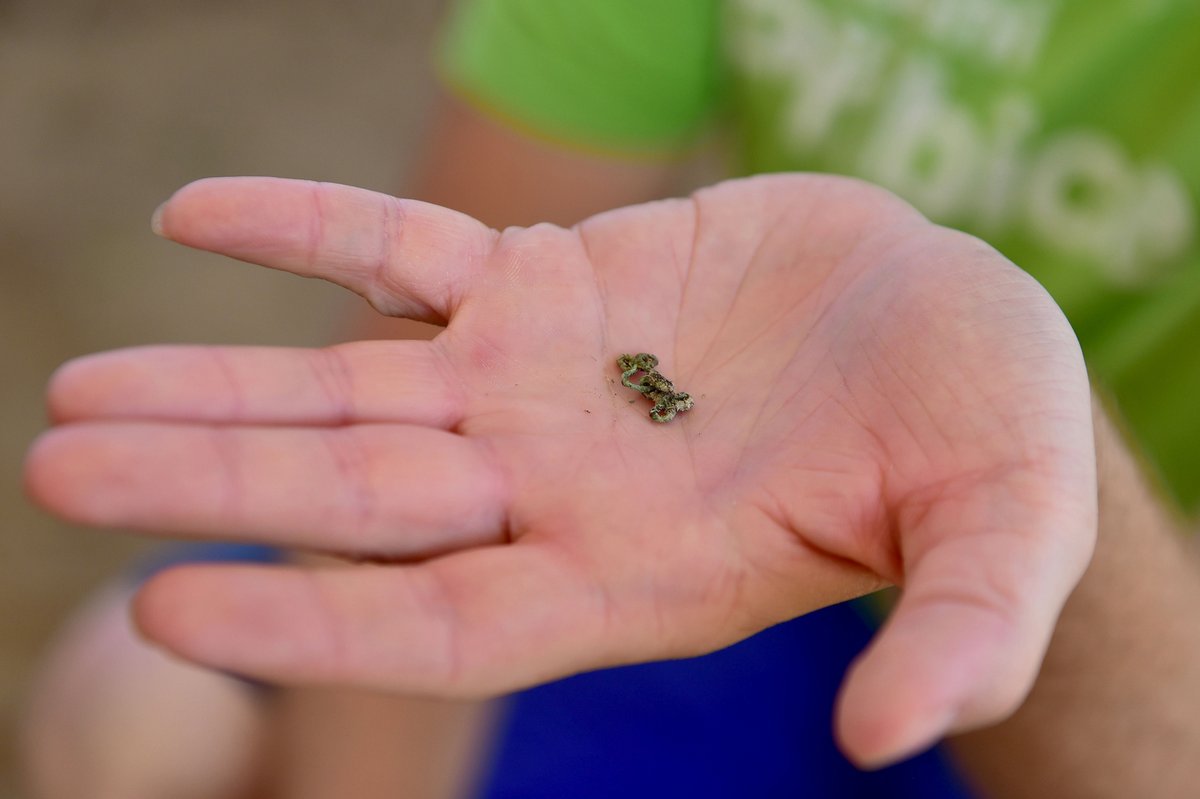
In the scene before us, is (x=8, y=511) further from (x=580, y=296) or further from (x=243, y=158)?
(x=580, y=296)

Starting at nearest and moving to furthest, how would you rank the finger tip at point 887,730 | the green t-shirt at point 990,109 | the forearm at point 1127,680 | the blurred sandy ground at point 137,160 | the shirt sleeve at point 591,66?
the finger tip at point 887,730 → the forearm at point 1127,680 → the green t-shirt at point 990,109 → the shirt sleeve at point 591,66 → the blurred sandy ground at point 137,160

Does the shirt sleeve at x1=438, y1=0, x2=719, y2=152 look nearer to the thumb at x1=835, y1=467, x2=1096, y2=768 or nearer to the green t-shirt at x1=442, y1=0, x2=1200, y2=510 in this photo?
the green t-shirt at x1=442, y1=0, x2=1200, y2=510

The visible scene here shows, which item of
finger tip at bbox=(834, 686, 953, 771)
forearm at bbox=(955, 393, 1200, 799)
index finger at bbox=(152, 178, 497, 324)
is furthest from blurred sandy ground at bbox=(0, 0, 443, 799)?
finger tip at bbox=(834, 686, 953, 771)

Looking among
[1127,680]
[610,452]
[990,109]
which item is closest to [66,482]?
[610,452]

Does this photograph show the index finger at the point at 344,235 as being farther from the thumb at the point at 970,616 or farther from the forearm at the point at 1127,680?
the forearm at the point at 1127,680

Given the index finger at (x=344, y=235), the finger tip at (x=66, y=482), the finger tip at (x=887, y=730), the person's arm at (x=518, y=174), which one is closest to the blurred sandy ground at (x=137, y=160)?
the person's arm at (x=518, y=174)

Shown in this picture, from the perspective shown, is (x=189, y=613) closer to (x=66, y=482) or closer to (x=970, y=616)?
(x=66, y=482)

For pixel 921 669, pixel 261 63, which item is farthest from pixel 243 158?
pixel 921 669
